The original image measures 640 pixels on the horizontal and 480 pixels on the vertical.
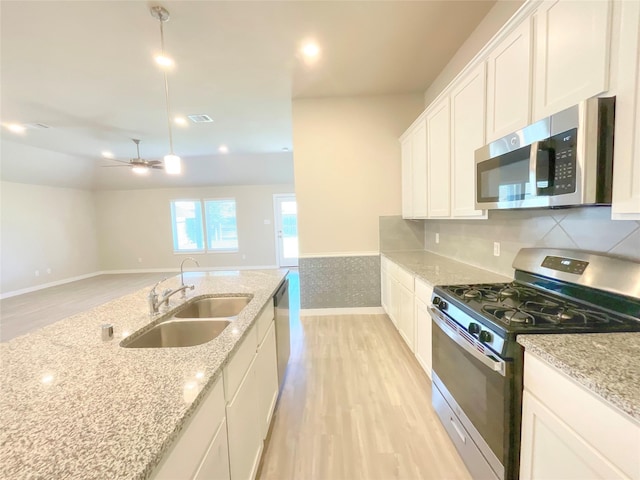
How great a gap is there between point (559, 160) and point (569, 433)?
1.06 meters

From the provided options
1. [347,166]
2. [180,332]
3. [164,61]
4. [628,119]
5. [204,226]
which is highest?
[164,61]

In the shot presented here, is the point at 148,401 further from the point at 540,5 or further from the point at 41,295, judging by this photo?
the point at 41,295

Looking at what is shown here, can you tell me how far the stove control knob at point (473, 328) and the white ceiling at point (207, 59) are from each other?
2.44m

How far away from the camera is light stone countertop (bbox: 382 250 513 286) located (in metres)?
2.05

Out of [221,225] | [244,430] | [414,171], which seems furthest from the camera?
[221,225]

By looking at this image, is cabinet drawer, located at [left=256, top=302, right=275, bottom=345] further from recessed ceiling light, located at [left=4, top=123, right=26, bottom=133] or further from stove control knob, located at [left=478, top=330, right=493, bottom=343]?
recessed ceiling light, located at [left=4, top=123, right=26, bottom=133]

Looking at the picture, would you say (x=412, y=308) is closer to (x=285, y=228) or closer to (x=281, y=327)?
(x=281, y=327)

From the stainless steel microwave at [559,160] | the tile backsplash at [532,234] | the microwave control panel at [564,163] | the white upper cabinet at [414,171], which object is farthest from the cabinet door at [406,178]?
the microwave control panel at [564,163]

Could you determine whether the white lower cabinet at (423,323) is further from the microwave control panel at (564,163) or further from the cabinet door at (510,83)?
the cabinet door at (510,83)

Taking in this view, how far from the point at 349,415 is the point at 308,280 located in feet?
6.92

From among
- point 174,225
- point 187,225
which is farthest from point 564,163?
point 174,225

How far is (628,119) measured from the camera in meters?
0.97

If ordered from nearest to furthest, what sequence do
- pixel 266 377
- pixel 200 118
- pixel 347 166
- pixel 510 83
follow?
1. pixel 510 83
2. pixel 266 377
3. pixel 347 166
4. pixel 200 118

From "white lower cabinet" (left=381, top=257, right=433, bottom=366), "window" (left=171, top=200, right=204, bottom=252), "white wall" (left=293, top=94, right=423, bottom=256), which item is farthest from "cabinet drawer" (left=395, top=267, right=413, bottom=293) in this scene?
"window" (left=171, top=200, right=204, bottom=252)
